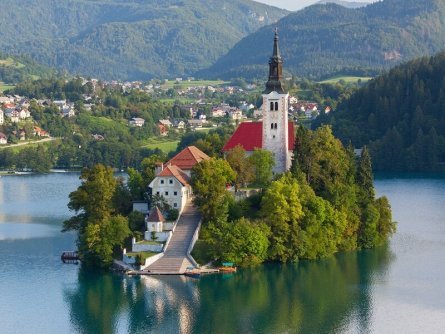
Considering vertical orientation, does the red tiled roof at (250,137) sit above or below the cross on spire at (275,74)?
below

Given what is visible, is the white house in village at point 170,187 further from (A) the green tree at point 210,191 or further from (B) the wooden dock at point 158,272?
(B) the wooden dock at point 158,272

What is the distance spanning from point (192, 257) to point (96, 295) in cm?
616

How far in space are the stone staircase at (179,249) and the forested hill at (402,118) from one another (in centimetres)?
5552

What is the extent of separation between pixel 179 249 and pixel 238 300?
6.69 metres

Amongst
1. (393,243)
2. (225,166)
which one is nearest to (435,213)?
(393,243)

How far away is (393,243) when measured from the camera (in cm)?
6091

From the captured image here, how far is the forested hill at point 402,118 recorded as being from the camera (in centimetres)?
10888

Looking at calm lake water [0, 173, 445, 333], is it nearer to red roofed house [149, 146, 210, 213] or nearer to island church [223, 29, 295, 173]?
red roofed house [149, 146, 210, 213]

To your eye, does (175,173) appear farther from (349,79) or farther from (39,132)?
(349,79)

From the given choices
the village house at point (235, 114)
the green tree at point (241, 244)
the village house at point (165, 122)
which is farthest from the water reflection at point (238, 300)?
the village house at point (235, 114)

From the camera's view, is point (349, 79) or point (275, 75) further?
point (349, 79)

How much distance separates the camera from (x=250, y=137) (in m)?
64.3

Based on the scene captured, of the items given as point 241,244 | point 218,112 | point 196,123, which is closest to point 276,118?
point 241,244

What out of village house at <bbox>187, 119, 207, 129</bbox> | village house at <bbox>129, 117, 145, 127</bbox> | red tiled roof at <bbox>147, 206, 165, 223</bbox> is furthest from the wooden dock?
village house at <bbox>187, 119, 207, 129</bbox>
